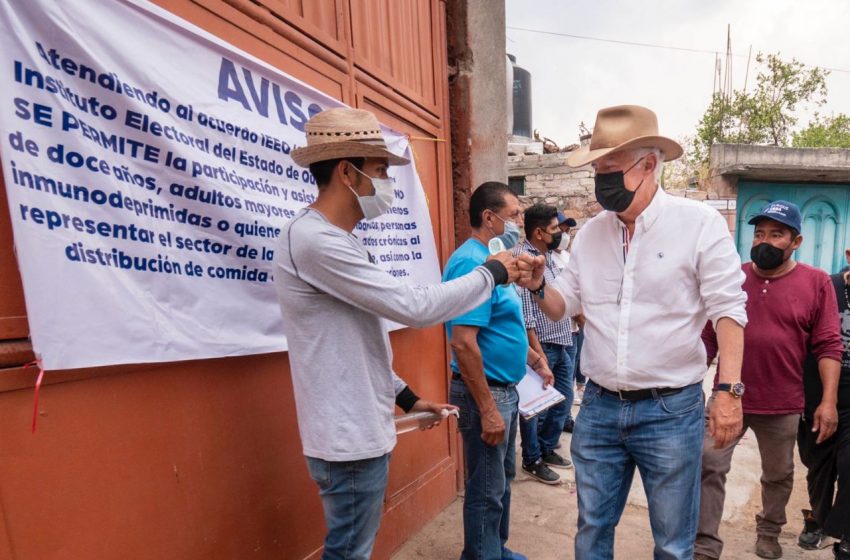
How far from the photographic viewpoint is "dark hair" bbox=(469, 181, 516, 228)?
251 centimetres

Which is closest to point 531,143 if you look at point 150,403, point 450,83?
point 450,83

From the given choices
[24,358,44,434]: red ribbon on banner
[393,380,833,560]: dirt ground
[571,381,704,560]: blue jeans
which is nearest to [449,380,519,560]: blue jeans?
[571,381,704,560]: blue jeans

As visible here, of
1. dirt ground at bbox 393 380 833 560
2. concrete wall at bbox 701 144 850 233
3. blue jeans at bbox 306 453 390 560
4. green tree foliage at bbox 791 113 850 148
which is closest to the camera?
blue jeans at bbox 306 453 390 560

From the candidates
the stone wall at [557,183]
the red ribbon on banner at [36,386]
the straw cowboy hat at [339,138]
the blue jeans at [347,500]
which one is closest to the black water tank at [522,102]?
the stone wall at [557,183]

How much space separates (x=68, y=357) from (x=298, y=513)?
1269 millimetres

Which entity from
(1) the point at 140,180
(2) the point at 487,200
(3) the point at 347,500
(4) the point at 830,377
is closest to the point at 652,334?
(2) the point at 487,200

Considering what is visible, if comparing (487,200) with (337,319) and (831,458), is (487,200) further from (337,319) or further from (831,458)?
(831,458)

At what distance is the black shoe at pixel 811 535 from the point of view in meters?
2.98

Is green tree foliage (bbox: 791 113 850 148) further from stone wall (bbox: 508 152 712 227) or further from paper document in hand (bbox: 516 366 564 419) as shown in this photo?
paper document in hand (bbox: 516 366 564 419)

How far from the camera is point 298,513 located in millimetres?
2162

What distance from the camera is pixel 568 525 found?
3.27 metres

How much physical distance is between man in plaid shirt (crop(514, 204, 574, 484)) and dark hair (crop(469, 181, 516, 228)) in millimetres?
1521

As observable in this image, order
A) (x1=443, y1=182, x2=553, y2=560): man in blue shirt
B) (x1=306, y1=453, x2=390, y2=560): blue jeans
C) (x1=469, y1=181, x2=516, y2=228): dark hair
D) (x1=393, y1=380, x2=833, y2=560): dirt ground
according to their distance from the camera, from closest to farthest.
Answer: (x1=306, y1=453, x2=390, y2=560): blue jeans → (x1=443, y1=182, x2=553, y2=560): man in blue shirt → (x1=469, y1=181, x2=516, y2=228): dark hair → (x1=393, y1=380, x2=833, y2=560): dirt ground

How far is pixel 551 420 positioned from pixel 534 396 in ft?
4.98
